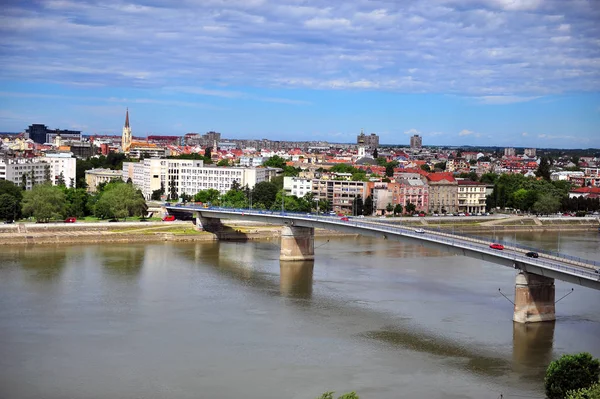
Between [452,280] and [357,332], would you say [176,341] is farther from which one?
[452,280]

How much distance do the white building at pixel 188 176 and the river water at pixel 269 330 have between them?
43.2 ft

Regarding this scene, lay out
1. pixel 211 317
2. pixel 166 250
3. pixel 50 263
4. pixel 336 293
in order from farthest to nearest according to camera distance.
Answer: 1. pixel 166 250
2. pixel 50 263
3. pixel 336 293
4. pixel 211 317

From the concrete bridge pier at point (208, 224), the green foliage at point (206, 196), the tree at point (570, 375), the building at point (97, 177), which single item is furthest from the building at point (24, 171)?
the tree at point (570, 375)

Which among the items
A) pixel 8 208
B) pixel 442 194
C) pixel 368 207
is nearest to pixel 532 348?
pixel 8 208

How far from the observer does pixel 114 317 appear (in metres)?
11.8

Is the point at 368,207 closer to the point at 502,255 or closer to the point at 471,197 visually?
the point at 471,197

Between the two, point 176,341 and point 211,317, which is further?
point 211,317

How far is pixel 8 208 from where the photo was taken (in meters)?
Result: 21.4

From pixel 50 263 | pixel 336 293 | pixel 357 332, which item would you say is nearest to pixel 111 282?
pixel 50 263

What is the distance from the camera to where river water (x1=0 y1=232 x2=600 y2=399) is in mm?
9039

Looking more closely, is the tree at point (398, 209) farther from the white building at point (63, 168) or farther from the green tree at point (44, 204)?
the white building at point (63, 168)

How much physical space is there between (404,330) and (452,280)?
4.31 meters

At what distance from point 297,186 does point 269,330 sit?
1900 cm

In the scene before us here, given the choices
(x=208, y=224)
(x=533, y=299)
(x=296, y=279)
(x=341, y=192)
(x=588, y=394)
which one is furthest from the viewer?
(x=341, y=192)
